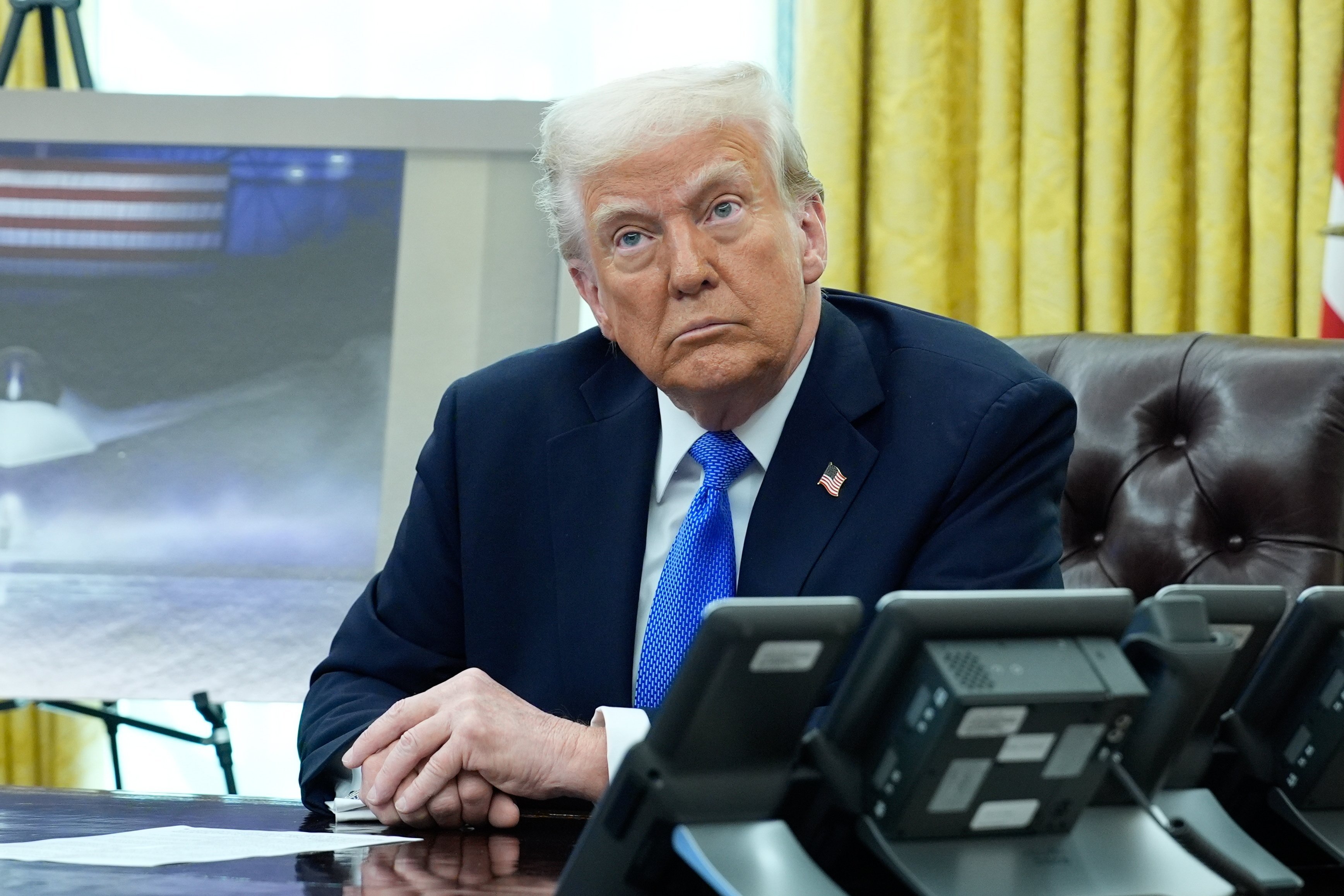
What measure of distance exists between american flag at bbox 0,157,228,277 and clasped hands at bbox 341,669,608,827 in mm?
1326

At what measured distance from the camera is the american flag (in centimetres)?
233

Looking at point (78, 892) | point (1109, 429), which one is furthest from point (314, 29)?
point (78, 892)

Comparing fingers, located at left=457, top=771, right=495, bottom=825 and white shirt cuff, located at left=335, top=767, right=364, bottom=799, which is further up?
fingers, located at left=457, top=771, right=495, bottom=825

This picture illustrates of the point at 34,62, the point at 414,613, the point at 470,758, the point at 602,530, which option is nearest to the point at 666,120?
the point at 602,530

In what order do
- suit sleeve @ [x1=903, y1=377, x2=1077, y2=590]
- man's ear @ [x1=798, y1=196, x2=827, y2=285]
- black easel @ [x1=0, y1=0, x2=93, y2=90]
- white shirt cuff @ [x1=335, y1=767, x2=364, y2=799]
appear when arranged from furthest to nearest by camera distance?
black easel @ [x1=0, y1=0, x2=93, y2=90] < man's ear @ [x1=798, y1=196, x2=827, y2=285] < suit sleeve @ [x1=903, y1=377, x2=1077, y2=590] < white shirt cuff @ [x1=335, y1=767, x2=364, y2=799]

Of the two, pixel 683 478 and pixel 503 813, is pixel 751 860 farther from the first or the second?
pixel 683 478

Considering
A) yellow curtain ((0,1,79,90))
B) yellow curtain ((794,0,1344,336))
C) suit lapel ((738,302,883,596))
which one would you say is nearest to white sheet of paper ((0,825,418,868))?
suit lapel ((738,302,883,596))

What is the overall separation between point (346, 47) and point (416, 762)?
2.32 m

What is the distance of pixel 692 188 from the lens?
1.54 m

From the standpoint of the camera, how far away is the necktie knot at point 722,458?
1577 mm

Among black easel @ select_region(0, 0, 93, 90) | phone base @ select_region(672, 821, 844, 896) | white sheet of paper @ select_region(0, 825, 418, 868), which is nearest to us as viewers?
phone base @ select_region(672, 821, 844, 896)

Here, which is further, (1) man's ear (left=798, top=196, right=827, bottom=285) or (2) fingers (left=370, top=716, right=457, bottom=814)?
(1) man's ear (left=798, top=196, right=827, bottom=285)

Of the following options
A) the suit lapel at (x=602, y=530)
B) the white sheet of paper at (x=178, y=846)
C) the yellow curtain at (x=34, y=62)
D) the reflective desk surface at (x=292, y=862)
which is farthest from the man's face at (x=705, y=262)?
the yellow curtain at (x=34, y=62)

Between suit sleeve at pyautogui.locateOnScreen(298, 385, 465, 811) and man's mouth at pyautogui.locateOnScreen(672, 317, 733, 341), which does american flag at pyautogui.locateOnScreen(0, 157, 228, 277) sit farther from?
man's mouth at pyautogui.locateOnScreen(672, 317, 733, 341)
